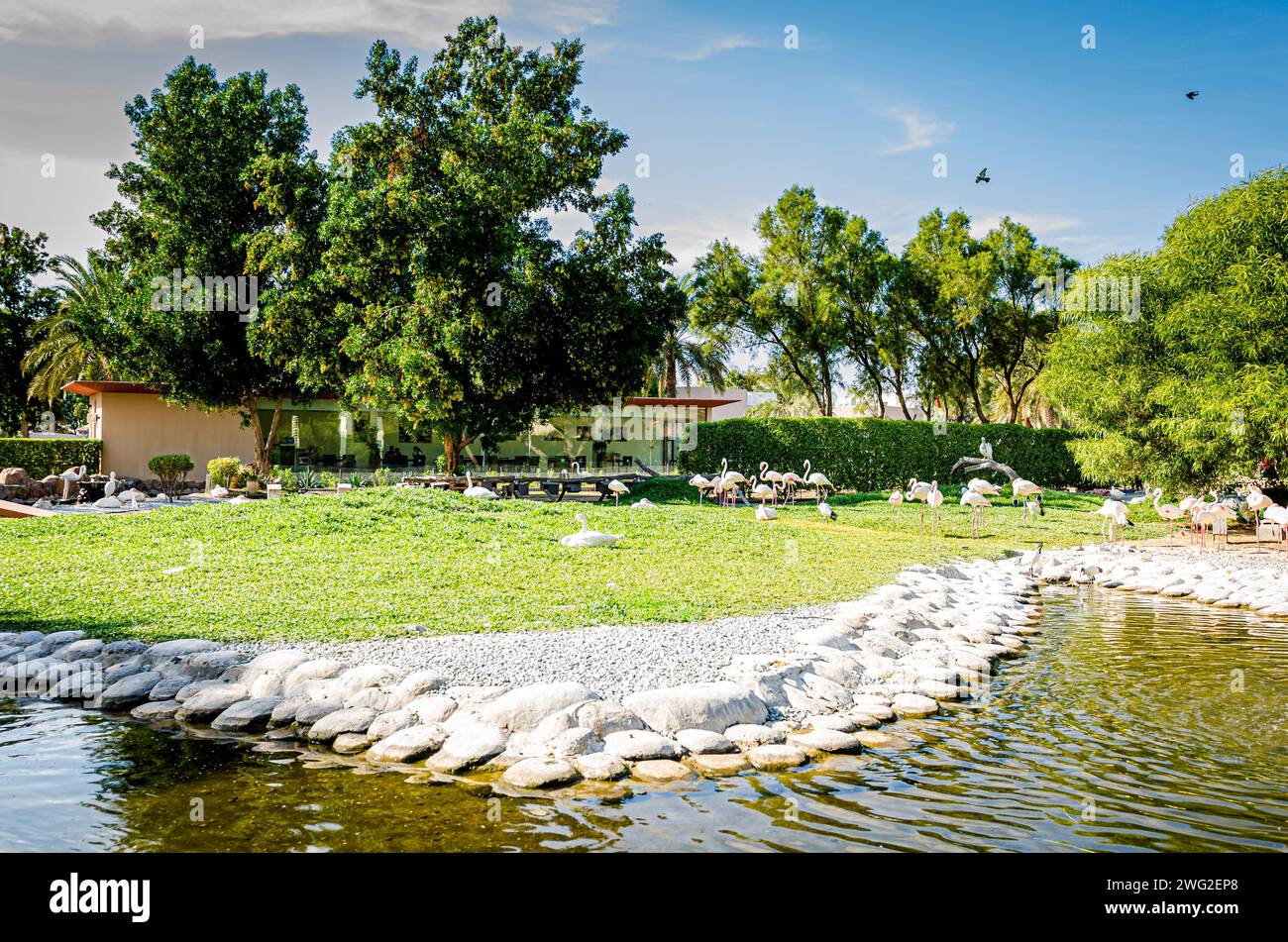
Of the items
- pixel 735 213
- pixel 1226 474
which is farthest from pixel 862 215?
pixel 1226 474

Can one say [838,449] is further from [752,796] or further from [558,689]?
[752,796]

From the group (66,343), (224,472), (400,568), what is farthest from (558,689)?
(66,343)

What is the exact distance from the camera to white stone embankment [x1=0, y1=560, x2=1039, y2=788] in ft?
20.7

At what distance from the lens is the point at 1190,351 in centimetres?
2039

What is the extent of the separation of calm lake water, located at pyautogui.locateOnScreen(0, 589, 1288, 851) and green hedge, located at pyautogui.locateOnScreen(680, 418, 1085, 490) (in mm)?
25789

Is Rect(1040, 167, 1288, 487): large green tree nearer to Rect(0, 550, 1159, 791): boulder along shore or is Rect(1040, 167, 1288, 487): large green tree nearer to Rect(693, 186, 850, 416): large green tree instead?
Rect(0, 550, 1159, 791): boulder along shore

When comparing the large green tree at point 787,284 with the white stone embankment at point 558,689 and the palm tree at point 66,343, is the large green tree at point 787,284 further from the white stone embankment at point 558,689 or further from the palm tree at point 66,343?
the white stone embankment at point 558,689

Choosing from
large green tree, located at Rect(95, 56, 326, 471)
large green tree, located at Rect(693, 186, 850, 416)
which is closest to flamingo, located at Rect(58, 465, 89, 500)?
large green tree, located at Rect(95, 56, 326, 471)

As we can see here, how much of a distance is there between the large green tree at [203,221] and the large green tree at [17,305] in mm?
17282

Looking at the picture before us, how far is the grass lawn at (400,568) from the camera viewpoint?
9.73 metres

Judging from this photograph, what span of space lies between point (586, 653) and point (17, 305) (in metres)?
47.0

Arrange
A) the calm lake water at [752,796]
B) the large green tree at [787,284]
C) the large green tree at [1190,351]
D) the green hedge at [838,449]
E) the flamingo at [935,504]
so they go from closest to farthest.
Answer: the calm lake water at [752,796] < the large green tree at [1190,351] < the flamingo at [935,504] < the green hedge at [838,449] < the large green tree at [787,284]

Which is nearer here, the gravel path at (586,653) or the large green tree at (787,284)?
the gravel path at (586,653)

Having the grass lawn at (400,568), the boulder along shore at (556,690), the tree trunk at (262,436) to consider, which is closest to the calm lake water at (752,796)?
the boulder along shore at (556,690)
